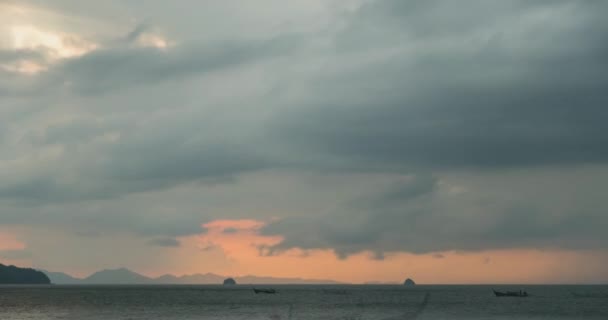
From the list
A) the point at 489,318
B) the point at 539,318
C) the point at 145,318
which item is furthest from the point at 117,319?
the point at 539,318

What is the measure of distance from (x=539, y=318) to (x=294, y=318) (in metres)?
45.6

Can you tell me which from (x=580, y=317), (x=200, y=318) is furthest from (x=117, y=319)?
(x=580, y=317)

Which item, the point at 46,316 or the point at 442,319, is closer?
the point at 442,319

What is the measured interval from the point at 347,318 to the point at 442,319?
17.3m

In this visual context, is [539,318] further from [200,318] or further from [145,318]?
[145,318]

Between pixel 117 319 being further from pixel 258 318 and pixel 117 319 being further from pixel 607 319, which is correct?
pixel 607 319

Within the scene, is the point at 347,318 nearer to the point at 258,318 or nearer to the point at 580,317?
the point at 258,318

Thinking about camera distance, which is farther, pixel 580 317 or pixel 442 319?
pixel 580 317

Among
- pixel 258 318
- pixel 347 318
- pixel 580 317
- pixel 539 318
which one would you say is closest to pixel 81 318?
pixel 258 318

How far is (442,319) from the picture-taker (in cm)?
12519

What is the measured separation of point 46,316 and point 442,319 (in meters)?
75.7

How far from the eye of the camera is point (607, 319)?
12875cm

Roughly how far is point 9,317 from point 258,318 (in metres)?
46.7

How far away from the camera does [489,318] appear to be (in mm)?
127750
